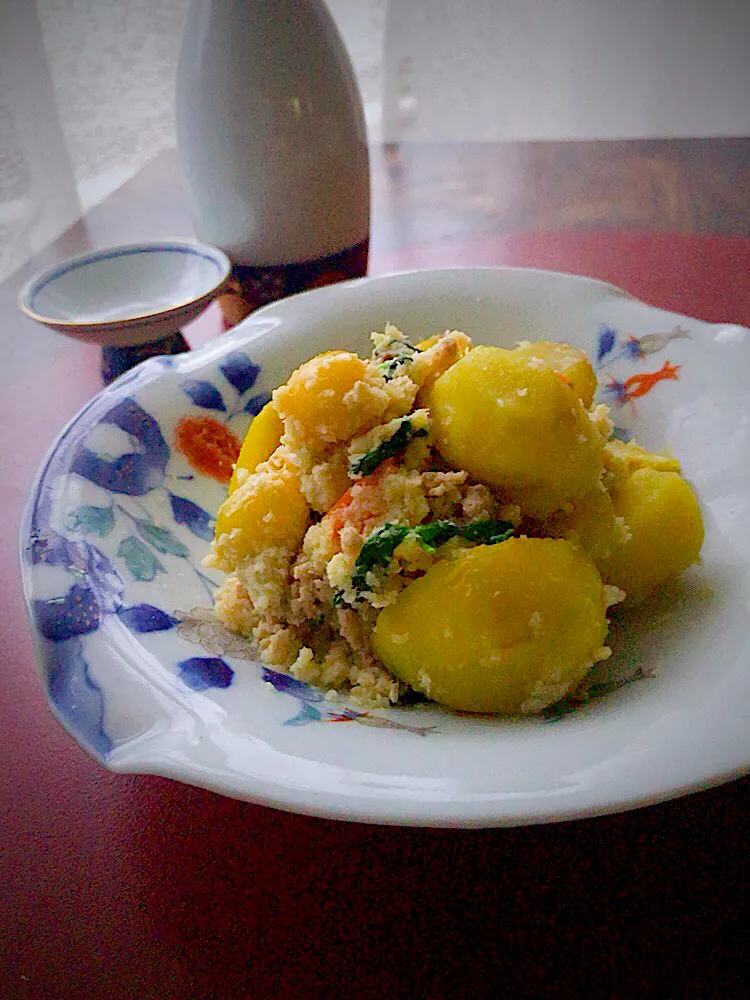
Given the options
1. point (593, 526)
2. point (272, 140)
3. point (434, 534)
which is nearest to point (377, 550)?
point (434, 534)

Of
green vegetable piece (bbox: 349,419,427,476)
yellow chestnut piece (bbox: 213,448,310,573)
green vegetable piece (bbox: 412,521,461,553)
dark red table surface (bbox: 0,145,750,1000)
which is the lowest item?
dark red table surface (bbox: 0,145,750,1000)

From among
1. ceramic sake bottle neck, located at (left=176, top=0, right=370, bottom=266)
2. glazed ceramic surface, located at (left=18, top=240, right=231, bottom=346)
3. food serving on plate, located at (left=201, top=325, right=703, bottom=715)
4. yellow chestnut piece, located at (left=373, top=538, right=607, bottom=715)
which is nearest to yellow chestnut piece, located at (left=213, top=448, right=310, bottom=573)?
food serving on plate, located at (left=201, top=325, right=703, bottom=715)

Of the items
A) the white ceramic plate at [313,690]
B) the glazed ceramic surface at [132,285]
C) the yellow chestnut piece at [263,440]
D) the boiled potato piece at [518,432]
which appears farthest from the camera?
the glazed ceramic surface at [132,285]

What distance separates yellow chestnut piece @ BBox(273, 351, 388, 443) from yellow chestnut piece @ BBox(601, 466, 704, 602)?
171mm

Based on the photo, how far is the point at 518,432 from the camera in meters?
0.46

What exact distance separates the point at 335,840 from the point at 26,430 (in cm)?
58

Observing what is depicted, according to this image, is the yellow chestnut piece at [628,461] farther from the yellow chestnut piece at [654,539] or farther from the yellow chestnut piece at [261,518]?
the yellow chestnut piece at [261,518]

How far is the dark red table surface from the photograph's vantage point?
1.23 feet

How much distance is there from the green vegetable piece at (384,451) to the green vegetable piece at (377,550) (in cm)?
5

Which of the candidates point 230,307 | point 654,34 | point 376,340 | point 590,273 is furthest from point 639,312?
point 654,34

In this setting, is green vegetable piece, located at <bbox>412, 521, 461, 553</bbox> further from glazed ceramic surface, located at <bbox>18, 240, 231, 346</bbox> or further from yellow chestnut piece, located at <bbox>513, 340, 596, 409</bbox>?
glazed ceramic surface, located at <bbox>18, 240, 231, 346</bbox>

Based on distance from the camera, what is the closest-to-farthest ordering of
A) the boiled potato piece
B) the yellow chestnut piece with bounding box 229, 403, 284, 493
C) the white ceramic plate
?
the white ceramic plate → the boiled potato piece → the yellow chestnut piece with bounding box 229, 403, 284, 493

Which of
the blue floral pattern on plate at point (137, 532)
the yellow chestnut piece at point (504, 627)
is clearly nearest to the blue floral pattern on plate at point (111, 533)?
the blue floral pattern on plate at point (137, 532)

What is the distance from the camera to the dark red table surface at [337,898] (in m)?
0.37
